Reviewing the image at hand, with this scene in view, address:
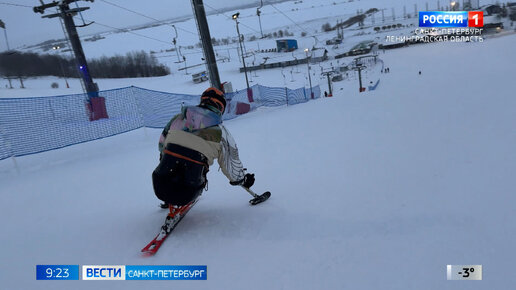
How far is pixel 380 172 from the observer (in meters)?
3.95

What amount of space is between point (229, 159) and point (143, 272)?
1235 mm

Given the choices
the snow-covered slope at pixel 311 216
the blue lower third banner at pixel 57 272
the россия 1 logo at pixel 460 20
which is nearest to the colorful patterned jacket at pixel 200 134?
the snow-covered slope at pixel 311 216

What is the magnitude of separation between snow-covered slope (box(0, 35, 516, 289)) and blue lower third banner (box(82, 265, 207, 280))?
7 cm

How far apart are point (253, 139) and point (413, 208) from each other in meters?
4.21

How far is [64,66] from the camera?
137 ft

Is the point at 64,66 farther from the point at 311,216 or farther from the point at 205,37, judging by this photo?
the point at 311,216

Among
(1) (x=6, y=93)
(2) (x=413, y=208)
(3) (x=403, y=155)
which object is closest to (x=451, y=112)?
(3) (x=403, y=155)

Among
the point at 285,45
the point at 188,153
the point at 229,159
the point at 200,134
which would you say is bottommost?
the point at 229,159

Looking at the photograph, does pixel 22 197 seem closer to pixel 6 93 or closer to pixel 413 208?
pixel 413 208

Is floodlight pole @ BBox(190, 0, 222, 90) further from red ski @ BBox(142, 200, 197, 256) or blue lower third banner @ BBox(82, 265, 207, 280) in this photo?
blue lower third banner @ BBox(82, 265, 207, 280)

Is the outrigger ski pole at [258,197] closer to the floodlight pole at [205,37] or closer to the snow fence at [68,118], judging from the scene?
the snow fence at [68,118]

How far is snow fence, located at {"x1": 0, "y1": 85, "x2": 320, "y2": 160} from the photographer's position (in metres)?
6.55

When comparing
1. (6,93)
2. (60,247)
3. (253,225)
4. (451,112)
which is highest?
(6,93)

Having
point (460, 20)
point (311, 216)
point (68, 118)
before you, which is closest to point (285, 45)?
point (460, 20)
